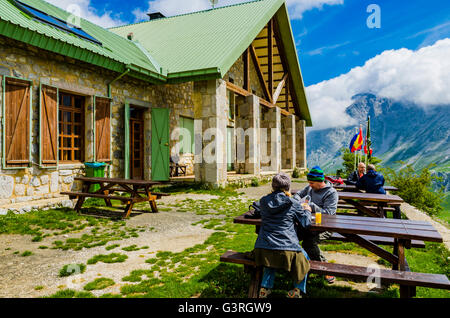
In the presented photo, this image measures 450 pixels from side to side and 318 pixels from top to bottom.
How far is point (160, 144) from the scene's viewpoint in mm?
11266

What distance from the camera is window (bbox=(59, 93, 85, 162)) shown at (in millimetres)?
8312

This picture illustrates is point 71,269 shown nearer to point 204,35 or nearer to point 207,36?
point 207,36

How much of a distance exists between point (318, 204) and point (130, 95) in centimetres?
818

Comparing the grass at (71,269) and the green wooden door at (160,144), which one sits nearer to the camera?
the grass at (71,269)

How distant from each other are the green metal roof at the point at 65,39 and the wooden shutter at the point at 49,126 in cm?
107

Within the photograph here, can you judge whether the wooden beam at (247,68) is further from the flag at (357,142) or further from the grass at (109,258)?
the grass at (109,258)

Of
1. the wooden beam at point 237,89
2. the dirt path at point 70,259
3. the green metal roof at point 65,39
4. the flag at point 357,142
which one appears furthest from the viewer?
the flag at point 357,142

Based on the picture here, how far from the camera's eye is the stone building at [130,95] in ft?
22.6

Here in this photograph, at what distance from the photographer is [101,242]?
4766 millimetres

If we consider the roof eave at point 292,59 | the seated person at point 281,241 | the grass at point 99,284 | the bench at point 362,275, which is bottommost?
the grass at point 99,284

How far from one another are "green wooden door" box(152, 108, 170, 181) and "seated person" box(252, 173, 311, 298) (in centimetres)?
874

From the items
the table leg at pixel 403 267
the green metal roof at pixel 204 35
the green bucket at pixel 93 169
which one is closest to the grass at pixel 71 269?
the table leg at pixel 403 267
